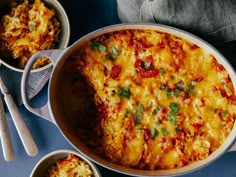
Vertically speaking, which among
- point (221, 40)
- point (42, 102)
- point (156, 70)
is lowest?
point (42, 102)

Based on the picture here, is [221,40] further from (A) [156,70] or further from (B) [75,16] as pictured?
(B) [75,16]

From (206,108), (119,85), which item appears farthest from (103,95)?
(206,108)

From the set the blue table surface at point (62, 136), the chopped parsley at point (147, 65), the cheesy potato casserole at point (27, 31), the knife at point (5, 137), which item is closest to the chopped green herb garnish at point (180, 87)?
the chopped parsley at point (147, 65)

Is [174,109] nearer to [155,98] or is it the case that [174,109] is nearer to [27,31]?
[155,98]

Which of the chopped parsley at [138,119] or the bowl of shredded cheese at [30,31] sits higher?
the bowl of shredded cheese at [30,31]

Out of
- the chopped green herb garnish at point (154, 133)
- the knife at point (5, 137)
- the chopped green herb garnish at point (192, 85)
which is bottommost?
the knife at point (5, 137)

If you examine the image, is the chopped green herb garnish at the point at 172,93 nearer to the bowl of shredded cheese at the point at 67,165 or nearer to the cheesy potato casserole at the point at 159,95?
the cheesy potato casserole at the point at 159,95
